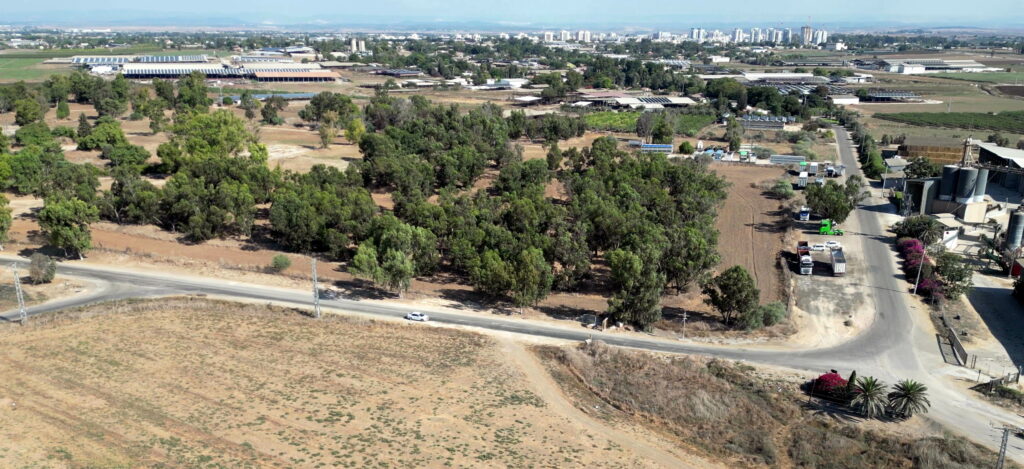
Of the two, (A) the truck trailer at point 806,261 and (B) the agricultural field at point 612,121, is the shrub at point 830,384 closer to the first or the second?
(A) the truck trailer at point 806,261

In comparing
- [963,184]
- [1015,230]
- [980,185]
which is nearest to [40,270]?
[1015,230]

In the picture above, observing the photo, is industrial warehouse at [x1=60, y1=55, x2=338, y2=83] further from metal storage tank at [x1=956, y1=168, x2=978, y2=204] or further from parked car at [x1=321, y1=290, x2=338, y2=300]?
metal storage tank at [x1=956, y1=168, x2=978, y2=204]

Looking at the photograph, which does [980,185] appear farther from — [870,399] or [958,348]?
[870,399]

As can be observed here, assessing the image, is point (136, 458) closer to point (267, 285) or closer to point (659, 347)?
point (267, 285)

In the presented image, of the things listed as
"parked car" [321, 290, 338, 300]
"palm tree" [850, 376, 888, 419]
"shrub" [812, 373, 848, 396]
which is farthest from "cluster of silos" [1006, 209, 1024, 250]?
"parked car" [321, 290, 338, 300]

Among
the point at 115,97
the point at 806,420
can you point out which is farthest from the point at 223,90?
the point at 806,420
